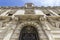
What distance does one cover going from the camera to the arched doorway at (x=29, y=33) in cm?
1115

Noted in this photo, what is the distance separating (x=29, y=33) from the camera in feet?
38.5

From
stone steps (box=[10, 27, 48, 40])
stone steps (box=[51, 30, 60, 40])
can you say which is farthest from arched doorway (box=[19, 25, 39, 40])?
stone steps (box=[51, 30, 60, 40])

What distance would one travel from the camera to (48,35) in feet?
33.1

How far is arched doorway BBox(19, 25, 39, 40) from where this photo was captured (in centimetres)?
1115

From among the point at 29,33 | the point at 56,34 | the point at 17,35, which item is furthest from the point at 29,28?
the point at 56,34

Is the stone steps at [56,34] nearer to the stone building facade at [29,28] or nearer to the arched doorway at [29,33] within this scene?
the stone building facade at [29,28]

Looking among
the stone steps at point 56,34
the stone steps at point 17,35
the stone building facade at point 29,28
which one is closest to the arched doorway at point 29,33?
Result: the stone building facade at point 29,28

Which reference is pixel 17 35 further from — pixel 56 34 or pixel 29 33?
pixel 56 34

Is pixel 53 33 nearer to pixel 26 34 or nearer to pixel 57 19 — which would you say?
pixel 26 34

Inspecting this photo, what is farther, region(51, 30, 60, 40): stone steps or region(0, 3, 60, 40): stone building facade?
region(0, 3, 60, 40): stone building facade

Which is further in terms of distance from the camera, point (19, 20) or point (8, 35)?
point (19, 20)

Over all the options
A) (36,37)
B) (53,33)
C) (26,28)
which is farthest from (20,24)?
(53,33)

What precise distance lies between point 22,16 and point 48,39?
4.61 meters

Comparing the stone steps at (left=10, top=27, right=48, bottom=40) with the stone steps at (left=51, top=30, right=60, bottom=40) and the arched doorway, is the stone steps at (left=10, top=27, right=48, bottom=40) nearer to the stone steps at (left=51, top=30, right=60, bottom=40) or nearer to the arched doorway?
the arched doorway
